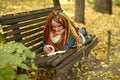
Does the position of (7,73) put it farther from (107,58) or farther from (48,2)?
(48,2)

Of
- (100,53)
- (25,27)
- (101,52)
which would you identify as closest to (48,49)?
(25,27)

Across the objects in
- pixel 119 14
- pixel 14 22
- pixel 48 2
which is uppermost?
pixel 14 22

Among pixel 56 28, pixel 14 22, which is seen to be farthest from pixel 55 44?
pixel 14 22

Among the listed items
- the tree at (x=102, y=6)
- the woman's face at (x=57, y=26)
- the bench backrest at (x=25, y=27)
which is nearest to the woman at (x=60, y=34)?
the woman's face at (x=57, y=26)

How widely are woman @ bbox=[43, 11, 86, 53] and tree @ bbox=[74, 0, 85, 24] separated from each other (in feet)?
17.7

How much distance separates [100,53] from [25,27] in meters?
3.38

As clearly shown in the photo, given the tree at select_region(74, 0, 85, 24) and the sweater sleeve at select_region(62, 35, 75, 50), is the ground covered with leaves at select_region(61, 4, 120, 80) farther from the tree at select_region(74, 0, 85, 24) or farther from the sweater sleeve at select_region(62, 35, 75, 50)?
the sweater sleeve at select_region(62, 35, 75, 50)

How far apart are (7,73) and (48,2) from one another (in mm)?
11272

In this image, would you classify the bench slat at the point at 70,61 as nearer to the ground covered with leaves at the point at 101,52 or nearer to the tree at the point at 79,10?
the ground covered with leaves at the point at 101,52

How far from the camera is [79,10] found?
11578 millimetres

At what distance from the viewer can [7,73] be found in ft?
10.6

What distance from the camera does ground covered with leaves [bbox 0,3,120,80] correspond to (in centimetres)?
694

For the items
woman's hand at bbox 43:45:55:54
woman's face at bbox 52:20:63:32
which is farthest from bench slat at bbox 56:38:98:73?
woman's face at bbox 52:20:63:32

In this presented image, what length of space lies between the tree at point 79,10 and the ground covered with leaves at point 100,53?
0.26 meters
